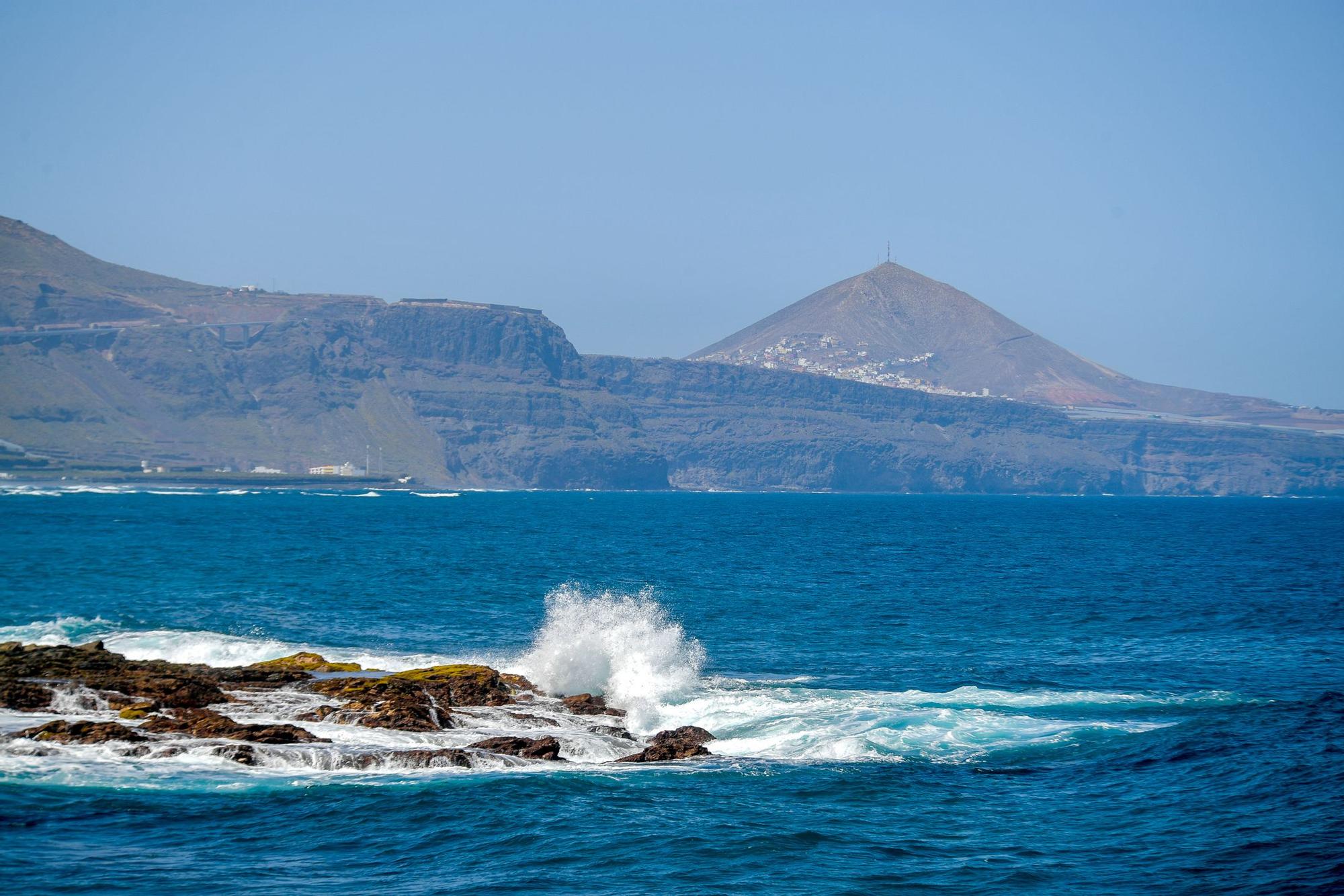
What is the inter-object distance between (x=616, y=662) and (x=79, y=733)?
1443 cm

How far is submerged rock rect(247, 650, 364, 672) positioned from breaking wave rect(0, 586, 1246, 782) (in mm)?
1497

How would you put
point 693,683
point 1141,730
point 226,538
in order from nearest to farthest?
point 1141,730, point 693,683, point 226,538

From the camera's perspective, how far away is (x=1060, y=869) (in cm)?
1884

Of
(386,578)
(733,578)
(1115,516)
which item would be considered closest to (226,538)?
(386,578)

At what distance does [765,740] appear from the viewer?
28.3m

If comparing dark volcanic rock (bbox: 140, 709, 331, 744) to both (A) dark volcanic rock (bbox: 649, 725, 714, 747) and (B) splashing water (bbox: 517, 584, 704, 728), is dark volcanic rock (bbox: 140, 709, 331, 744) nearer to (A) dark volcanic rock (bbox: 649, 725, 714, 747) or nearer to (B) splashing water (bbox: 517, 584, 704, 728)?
(A) dark volcanic rock (bbox: 649, 725, 714, 747)

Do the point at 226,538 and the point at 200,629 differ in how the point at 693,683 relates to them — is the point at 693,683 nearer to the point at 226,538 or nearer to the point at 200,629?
the point at 200,629

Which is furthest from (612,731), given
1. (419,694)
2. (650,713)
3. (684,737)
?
(419,694)

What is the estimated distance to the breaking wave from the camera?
24.4m

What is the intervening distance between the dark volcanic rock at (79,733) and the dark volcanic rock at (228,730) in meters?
0.64

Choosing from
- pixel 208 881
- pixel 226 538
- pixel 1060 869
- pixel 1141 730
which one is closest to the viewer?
pixel 208 881

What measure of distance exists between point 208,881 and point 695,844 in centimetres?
699

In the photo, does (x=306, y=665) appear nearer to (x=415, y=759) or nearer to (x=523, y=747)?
(x=523, y=747)

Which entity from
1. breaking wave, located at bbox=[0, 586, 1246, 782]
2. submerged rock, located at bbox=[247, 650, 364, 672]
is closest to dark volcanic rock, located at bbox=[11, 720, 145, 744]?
breaking wave, located at bbox=[0, 586, 1246, 782]
